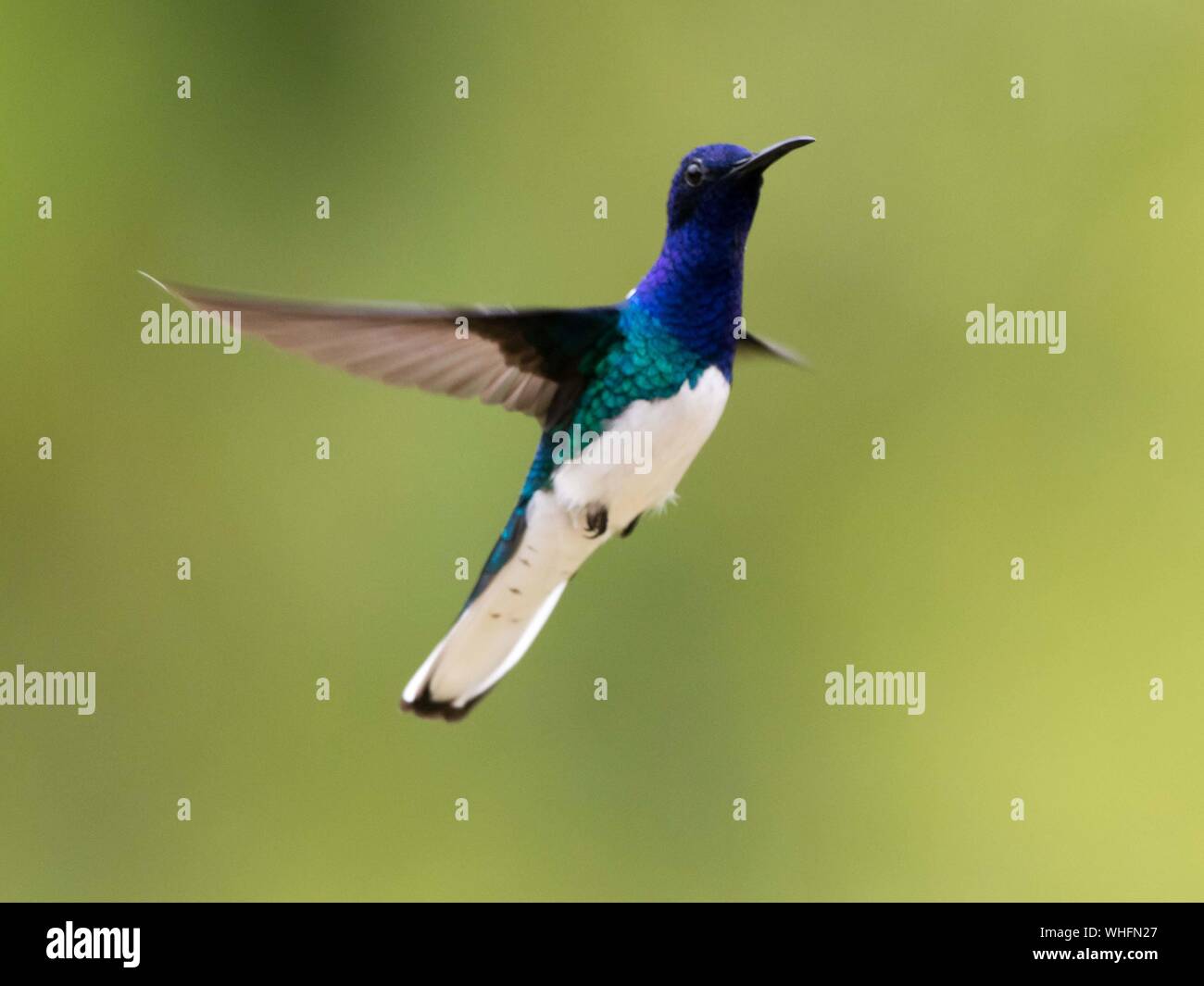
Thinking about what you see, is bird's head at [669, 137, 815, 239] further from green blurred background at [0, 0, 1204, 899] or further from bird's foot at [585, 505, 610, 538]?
green blurred background at [0, 0, 1204, 899]

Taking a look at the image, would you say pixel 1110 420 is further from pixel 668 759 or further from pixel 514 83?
pixel 514 83

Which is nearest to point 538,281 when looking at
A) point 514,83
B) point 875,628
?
point 514,83

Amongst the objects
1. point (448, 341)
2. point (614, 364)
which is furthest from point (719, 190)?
point (448, 341)

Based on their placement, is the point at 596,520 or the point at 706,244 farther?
the point at 596,520
